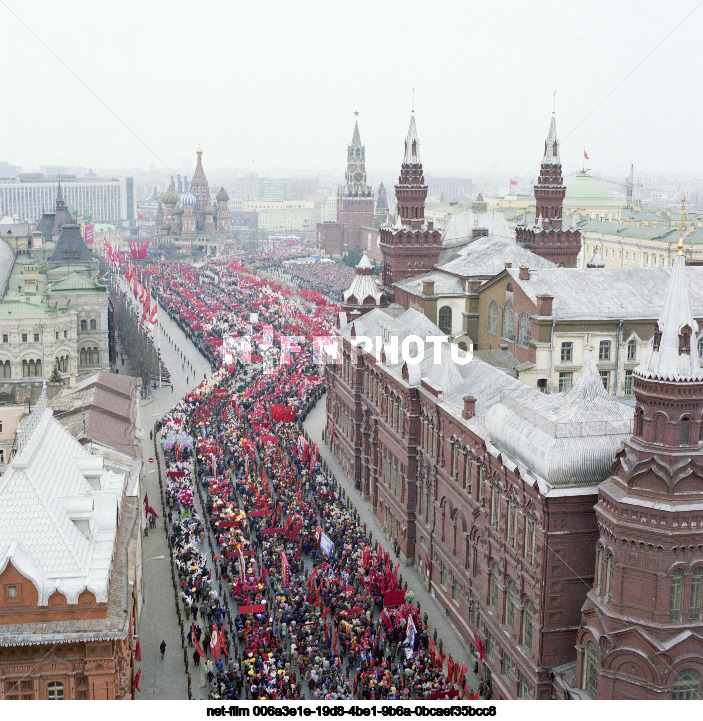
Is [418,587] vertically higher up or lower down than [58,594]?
lower down

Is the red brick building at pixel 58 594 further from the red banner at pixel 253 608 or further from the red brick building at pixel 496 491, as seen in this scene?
the red brick building at pixel 496 491

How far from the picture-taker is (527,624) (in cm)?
3578

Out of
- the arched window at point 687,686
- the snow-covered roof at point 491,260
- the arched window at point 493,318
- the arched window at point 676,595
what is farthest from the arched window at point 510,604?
the snow-covered roof at point 491,260

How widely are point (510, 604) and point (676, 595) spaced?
843 centimetres

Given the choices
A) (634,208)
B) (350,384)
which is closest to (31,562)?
(350,384)

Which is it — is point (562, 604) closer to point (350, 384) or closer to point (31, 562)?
point (31, 562)

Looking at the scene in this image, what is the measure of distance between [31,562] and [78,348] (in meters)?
66.7

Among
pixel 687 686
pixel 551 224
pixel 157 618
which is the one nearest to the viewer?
pixel 687 686

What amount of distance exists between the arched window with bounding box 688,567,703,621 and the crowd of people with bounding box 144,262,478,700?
371 inches

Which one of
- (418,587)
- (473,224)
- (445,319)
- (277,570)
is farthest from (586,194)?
(277,570)

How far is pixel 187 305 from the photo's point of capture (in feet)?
454

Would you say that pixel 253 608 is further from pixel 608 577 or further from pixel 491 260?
pixel 491 260

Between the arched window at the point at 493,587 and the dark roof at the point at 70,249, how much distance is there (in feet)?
300

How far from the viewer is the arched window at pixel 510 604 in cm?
3722
